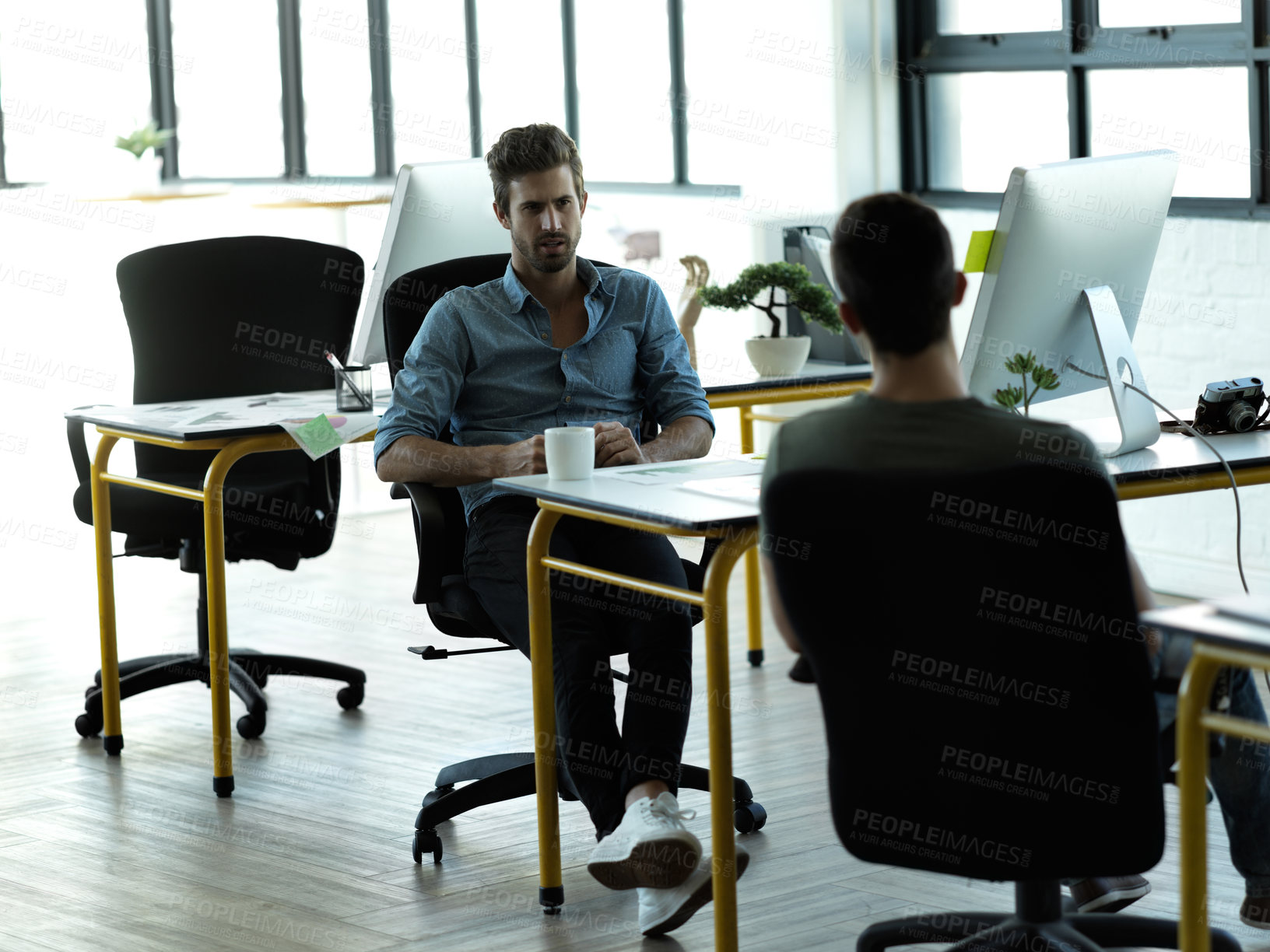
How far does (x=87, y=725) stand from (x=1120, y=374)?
7.50ft

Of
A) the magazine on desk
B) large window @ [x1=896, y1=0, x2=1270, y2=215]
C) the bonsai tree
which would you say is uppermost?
large window @ [x1=896, y1=0, x2=1270, y2=215]

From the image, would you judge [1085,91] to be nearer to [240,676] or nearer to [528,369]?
[528,369]

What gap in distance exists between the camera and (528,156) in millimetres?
3061

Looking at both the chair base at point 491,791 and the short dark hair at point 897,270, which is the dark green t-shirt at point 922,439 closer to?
the short dark hair at point 897,270

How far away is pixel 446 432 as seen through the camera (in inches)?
123

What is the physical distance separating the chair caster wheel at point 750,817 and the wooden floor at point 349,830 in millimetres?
30

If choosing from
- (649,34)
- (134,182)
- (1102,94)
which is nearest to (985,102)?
(1102,94)

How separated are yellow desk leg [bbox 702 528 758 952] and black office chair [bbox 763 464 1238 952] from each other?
369mm

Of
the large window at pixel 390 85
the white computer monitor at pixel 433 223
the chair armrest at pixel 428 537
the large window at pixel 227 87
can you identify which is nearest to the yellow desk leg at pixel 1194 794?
the chair armrest at pixel 428 537

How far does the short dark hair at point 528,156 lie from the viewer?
3062mm

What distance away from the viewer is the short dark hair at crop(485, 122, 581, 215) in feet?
10.0

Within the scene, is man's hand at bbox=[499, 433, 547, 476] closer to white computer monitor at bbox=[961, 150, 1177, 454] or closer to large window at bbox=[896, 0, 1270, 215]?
white computer monitor at bbox=[961, 150, 1177, 454]

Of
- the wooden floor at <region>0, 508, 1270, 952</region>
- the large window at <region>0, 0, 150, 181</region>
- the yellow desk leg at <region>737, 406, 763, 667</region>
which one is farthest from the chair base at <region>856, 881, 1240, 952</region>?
the large window at <region>0, 0, 150, 181</region>

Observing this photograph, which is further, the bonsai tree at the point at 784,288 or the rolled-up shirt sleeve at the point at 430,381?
the bonsai tree at the point at 784,288
